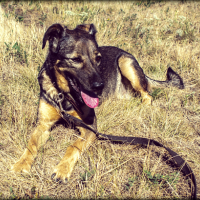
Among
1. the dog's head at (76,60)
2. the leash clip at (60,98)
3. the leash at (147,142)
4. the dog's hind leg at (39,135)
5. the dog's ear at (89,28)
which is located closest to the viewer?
the leash at (147,142)

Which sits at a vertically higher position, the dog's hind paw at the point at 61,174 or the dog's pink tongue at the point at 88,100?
the dog's pink tongue at the point at 88,100

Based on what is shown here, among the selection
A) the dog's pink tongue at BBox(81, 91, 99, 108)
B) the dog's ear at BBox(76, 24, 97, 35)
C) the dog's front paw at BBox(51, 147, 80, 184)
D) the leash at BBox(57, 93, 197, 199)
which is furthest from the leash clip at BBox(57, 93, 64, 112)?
the dog's ear at BBox(76, 24, 97, 35)

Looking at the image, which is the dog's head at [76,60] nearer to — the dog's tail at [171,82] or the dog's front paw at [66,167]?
the dog's front paw at [66,167]

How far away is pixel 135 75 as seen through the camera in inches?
173

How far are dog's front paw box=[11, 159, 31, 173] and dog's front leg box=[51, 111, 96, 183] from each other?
13.6 inches

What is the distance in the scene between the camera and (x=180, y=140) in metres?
2.82

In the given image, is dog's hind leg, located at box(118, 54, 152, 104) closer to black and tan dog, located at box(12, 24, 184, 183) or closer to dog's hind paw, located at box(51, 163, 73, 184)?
black and tan dog, located at box(12, 24, 184, 183)

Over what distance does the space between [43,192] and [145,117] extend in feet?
7.13

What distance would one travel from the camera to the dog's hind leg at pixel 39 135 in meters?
2.33

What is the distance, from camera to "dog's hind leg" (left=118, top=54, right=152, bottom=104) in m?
4.33

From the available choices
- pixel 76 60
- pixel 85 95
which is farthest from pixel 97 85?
pixel 76 60

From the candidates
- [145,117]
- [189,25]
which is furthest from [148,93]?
[189,25]

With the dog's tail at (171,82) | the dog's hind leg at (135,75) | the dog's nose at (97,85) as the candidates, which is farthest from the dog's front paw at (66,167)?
the dog's tail at (171,82)

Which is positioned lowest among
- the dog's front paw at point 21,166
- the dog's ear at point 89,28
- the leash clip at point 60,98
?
the dog's front paw at point 21,166
